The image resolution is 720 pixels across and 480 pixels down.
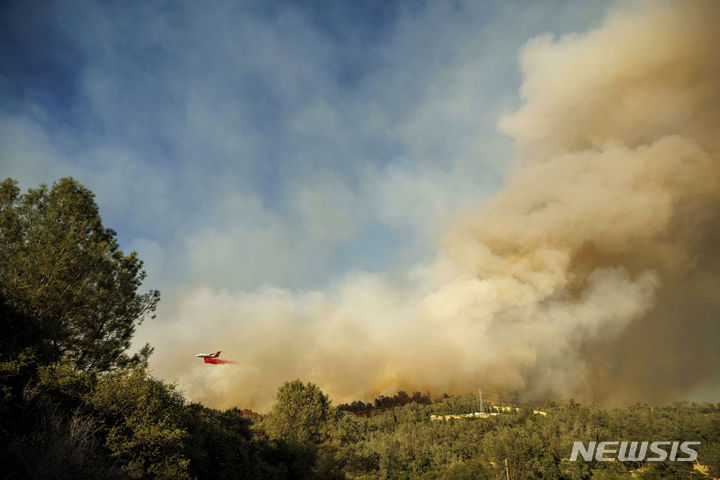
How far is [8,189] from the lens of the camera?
22.9 meters

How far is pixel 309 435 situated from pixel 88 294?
51.9m

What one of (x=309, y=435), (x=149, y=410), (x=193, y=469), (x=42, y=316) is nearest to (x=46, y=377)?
(x=42, y=316)

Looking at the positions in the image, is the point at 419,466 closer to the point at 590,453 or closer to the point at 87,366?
the point at 590,453

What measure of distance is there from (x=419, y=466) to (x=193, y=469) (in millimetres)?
85823

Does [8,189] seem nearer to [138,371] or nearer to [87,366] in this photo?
[87,366]

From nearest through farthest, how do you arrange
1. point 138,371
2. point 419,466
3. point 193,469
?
point 138,371, point 193,469, point 419,466

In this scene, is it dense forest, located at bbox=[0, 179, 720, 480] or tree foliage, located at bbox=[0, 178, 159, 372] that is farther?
tree foliage, located at bbox=[0, 178, 159, 372]

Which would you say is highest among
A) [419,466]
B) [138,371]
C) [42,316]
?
[42,316]

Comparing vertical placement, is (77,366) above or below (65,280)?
below

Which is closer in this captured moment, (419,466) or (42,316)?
(42,316)

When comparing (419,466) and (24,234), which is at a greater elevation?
(24,234)

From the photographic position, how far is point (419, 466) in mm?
97062

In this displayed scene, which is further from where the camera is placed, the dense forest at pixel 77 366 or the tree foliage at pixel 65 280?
the tree foliage at pixel 65 280

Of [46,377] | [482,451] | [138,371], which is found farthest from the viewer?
[482,451]
